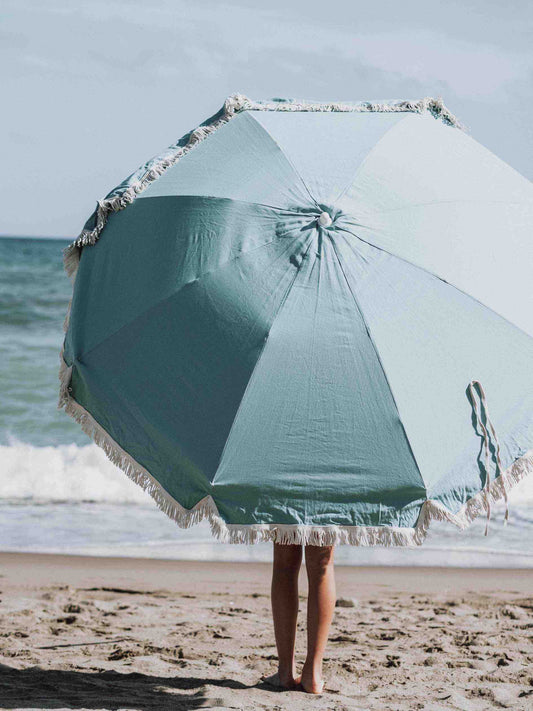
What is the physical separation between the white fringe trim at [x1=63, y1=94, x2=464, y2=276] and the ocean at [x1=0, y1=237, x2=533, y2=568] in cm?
343

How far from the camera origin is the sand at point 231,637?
134 inches

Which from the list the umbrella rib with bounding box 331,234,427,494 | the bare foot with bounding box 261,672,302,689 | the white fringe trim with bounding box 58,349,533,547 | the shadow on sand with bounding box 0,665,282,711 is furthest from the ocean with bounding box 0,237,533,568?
the umbrella rib with bounding box 331,234,427,494

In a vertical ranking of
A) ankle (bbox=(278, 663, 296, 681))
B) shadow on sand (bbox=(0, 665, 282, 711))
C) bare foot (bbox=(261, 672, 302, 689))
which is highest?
ankle (bbox=(278, 663, 296, 681))

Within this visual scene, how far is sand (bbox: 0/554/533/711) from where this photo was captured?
3.40m

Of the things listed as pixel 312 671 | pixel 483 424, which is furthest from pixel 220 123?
pixel 312 671

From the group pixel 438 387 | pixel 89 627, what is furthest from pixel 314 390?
pixel 89 627

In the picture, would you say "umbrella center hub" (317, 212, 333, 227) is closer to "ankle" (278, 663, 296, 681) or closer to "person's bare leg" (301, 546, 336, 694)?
"person's bare leg" (301, 546, 336, 694)

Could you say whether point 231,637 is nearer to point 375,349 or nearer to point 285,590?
point 285,590

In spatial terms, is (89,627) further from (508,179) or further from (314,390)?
(508,179)

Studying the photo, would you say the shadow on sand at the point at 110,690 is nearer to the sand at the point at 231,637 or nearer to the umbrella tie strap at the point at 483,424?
the sand at the point at 231,637

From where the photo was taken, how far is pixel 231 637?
4.27m

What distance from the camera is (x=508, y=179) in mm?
3141

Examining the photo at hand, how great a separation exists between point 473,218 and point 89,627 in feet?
9.20

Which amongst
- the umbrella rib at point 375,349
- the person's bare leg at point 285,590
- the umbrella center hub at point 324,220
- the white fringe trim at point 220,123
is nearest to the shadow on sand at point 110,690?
the person's bare leg at point 285,590
